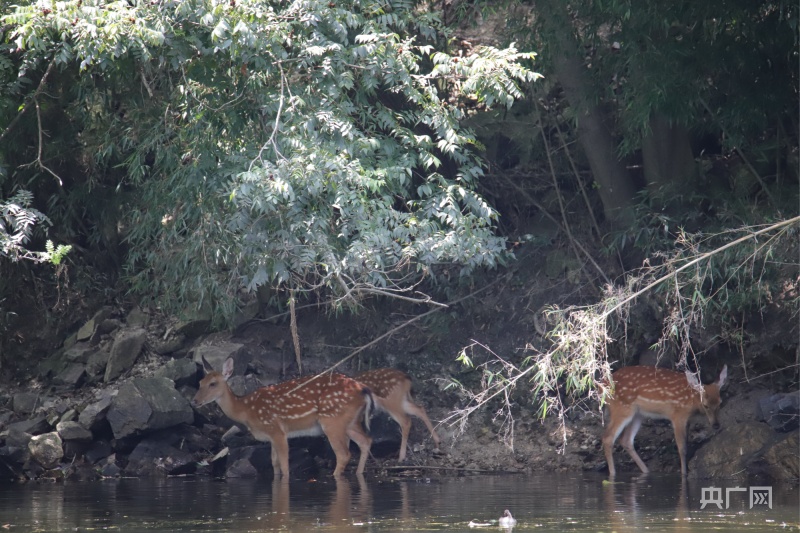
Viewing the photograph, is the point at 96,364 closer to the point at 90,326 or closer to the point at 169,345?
the point at 90,326

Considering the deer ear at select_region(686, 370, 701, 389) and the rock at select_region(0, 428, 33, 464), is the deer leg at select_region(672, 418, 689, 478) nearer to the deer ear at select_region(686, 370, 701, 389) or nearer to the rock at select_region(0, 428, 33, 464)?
the deer ear at select_region(686, 370, 701, 389)

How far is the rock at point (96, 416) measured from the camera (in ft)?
41.4

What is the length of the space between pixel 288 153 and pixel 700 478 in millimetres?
5269

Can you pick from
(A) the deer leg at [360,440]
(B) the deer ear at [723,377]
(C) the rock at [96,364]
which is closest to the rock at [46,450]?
(C) the rock at [96,364]

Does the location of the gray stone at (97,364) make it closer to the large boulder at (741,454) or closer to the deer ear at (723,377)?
the large boulder at (741,454)

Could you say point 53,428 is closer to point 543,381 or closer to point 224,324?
point 224,324

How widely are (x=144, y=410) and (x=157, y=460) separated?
59 cm

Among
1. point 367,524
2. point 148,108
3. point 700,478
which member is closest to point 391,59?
point 148,108

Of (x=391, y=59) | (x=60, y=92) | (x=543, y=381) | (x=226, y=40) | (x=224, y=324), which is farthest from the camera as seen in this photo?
(x=224, y=324)

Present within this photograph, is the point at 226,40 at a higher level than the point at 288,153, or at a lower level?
higher

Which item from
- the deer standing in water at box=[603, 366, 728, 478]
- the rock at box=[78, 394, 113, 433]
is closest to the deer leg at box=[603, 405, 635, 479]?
the deer standing in water at box=[603, 366, 728, 478]

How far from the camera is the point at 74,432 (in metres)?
12.5

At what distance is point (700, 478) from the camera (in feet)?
36.4

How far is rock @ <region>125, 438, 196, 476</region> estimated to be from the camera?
40.5 feet
